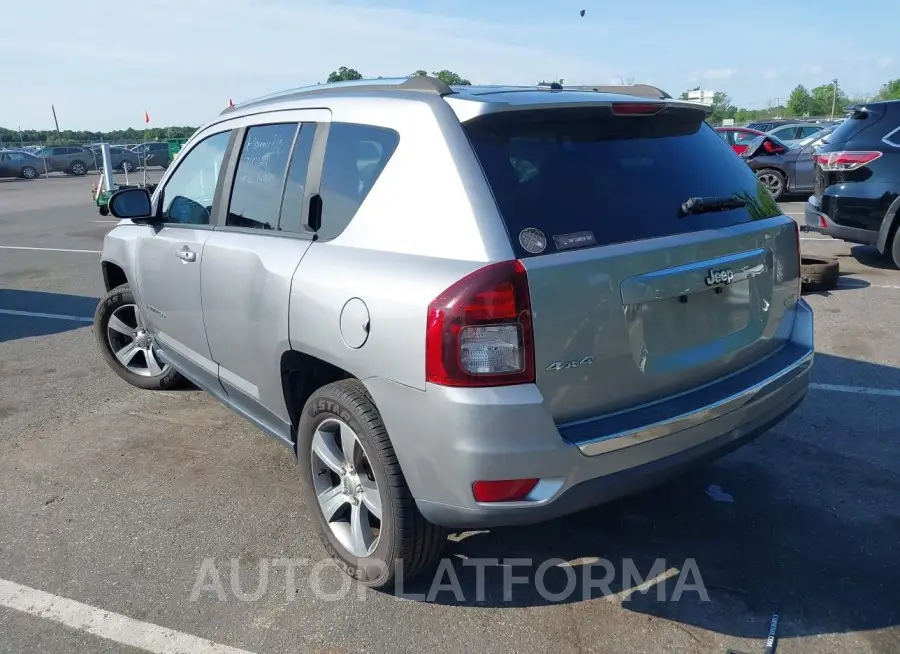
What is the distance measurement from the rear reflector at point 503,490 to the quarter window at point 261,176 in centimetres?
163

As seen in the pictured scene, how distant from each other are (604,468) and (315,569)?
1.38m

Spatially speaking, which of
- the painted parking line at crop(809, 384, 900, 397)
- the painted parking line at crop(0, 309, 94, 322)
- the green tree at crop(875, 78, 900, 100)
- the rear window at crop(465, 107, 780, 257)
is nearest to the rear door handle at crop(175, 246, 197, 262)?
the rear window at crop(465, 107, 780, 257)

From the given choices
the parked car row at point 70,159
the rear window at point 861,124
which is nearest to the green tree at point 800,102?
the parked car row at point 70,159

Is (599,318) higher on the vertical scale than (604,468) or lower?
higher

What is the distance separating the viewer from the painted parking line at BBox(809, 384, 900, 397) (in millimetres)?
4902

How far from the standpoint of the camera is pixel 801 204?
51.4ft

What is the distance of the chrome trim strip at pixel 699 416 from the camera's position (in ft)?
8.38

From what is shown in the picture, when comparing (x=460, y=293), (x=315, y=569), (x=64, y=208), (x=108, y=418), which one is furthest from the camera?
(x=64, y=208)

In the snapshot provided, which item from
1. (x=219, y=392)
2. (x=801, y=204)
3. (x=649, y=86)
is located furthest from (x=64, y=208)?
(x=649, y=86)

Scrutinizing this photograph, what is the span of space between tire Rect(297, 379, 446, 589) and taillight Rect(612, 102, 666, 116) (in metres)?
1.43

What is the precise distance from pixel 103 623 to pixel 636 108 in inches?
112

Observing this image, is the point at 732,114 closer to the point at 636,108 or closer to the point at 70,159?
the point at 70,159

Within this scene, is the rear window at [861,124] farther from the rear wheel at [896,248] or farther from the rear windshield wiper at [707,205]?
the rear windshield wiper at [707,205]

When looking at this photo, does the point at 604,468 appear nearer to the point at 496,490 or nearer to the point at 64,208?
the point at 496,490
